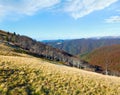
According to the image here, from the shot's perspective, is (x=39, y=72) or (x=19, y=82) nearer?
(x=19, y=82)

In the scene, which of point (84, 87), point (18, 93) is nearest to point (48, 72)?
point (84, 87)

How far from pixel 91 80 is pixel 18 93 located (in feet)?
49.3

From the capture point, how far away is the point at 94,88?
33.6 metres

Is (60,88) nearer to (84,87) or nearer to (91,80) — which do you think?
(84,87)

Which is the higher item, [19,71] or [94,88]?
[19,71]

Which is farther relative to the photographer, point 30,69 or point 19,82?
point 30,69

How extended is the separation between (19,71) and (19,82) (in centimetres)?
419

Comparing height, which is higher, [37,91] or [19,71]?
[19,71]

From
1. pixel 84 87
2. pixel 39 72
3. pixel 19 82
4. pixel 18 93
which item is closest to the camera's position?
pixel 18 93

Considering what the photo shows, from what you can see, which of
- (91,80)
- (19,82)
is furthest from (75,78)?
(19,82)

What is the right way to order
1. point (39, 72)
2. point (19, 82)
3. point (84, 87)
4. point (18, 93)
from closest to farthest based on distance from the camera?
1. point (18, 93)
2. point (19, 82)
3. point (84, 87)
4. point (39, 72)

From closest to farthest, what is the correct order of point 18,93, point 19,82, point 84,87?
point 18,93, point 19,82, point 84,87

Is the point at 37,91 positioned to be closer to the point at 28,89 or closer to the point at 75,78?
the point at 28,89

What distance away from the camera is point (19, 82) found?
98.7 feet
